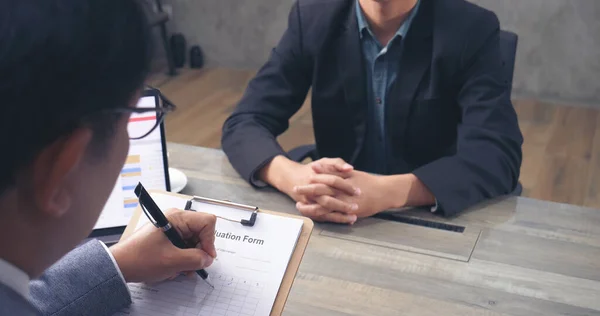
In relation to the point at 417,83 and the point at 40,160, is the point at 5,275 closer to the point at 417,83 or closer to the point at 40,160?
the point at 40,160

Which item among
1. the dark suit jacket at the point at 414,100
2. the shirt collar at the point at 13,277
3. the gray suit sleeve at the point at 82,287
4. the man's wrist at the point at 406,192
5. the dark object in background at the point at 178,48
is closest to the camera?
the shirt collar at the point at 13,277

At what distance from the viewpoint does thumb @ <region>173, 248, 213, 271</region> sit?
919mm

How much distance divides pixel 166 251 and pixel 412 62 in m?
0.86

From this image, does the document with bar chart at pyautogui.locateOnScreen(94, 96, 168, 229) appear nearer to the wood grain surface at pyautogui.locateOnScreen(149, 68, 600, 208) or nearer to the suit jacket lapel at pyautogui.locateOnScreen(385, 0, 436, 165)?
the suit jacket lapel at pyautogui.locateOnScreen(385, 0, 436, 165)

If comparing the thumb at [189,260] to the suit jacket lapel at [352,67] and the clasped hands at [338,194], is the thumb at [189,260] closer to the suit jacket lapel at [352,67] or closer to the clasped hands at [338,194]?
the clasped hands at [338,194]

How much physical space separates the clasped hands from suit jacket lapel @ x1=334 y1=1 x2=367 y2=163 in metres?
0.39

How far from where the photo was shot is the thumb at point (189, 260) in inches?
36.2

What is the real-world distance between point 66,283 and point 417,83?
97 centimetres

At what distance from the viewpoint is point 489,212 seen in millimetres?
1222

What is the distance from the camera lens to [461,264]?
3.43 feet

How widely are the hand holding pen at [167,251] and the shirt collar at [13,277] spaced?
310 mm

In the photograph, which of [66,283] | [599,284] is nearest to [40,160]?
[66,283]

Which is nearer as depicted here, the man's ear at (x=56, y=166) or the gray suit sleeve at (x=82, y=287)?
the man's ear at (x=56, y=166)

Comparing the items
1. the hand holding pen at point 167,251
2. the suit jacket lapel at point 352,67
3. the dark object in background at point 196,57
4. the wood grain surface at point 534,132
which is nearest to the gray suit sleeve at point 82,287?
the hand holding pen at point 167,251
